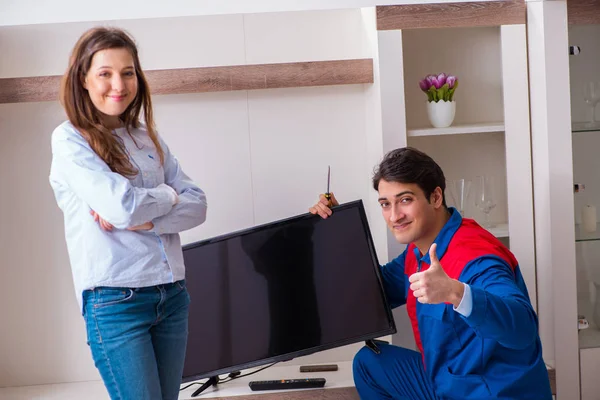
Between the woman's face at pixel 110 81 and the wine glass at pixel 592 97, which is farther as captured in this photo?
the wine glass at pixel 592 97

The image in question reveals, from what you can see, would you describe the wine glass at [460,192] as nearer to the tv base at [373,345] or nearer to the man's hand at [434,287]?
the tv base at [373,345]

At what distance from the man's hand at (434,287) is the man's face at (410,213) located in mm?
492

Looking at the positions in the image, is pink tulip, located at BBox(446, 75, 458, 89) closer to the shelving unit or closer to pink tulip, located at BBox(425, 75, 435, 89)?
pink tulip, located at BBox(425, 75, 435, 89)

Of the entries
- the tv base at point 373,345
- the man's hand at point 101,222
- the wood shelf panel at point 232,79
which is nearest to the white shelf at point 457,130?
the wood shelf panel at point 232,79

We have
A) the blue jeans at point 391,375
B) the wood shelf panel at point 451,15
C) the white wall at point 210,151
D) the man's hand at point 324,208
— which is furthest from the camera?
the white wall at point 210,151

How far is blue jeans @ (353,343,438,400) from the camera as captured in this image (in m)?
2.59

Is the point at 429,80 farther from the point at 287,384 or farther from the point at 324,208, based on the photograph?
the point at 287,384

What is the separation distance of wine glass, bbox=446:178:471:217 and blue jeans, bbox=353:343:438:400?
64cm

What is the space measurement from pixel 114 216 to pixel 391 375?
126cm

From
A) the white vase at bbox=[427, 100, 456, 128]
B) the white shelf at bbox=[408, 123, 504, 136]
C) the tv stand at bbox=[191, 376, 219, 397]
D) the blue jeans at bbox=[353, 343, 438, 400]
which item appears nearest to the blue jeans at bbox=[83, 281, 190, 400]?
the tv stand at bbox=[191, 376, 219, 397]

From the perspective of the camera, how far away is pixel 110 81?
6.37ft

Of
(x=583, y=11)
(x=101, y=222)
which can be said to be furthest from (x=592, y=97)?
(x=101, y=222)

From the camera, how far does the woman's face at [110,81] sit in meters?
1.94

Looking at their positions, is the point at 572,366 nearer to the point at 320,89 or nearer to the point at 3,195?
the point at 320,89
